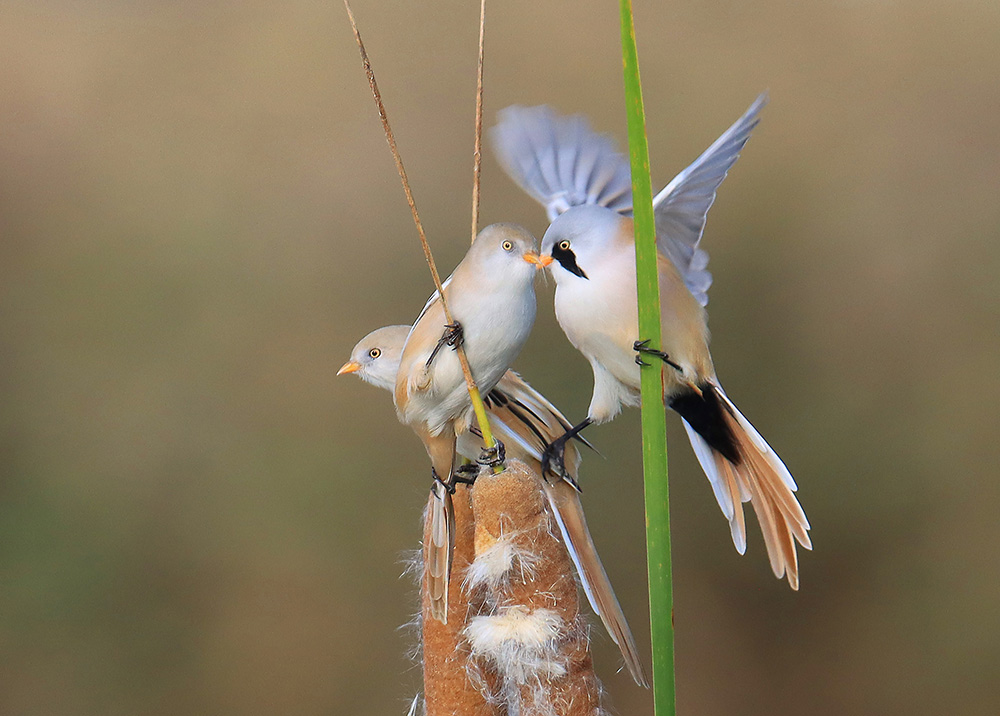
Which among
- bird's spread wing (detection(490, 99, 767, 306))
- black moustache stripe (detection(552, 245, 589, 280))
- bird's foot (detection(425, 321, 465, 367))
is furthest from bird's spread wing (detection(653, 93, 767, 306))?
bird's foot (detection(425, 321, 465, 367))

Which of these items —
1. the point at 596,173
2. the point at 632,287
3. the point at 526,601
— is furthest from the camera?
the point at 596,173

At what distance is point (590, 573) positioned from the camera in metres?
0.69

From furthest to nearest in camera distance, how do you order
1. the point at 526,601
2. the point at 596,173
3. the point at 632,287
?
the point at 596,173 → the point at 632,287 → the point at 526,601

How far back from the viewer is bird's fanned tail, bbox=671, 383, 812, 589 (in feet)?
2.20

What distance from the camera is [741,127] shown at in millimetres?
607

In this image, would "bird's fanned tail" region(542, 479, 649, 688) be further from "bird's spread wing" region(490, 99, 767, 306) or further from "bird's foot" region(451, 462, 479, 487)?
"bird's spread wing" region(490, 99, 767, 306)

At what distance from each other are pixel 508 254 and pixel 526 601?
0.74 ft

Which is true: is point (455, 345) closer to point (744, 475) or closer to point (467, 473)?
point (467, 473)

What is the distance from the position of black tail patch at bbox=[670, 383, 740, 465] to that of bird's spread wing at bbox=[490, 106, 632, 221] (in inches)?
7.3

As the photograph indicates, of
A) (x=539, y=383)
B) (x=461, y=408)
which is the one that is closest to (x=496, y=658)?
(x=461, y=408)

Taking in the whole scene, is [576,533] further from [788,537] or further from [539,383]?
[539,383]

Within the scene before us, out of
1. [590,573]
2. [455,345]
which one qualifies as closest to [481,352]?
[455,345]

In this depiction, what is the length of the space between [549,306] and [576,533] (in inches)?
34.9

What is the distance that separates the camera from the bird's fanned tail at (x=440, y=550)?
1.89 feet
